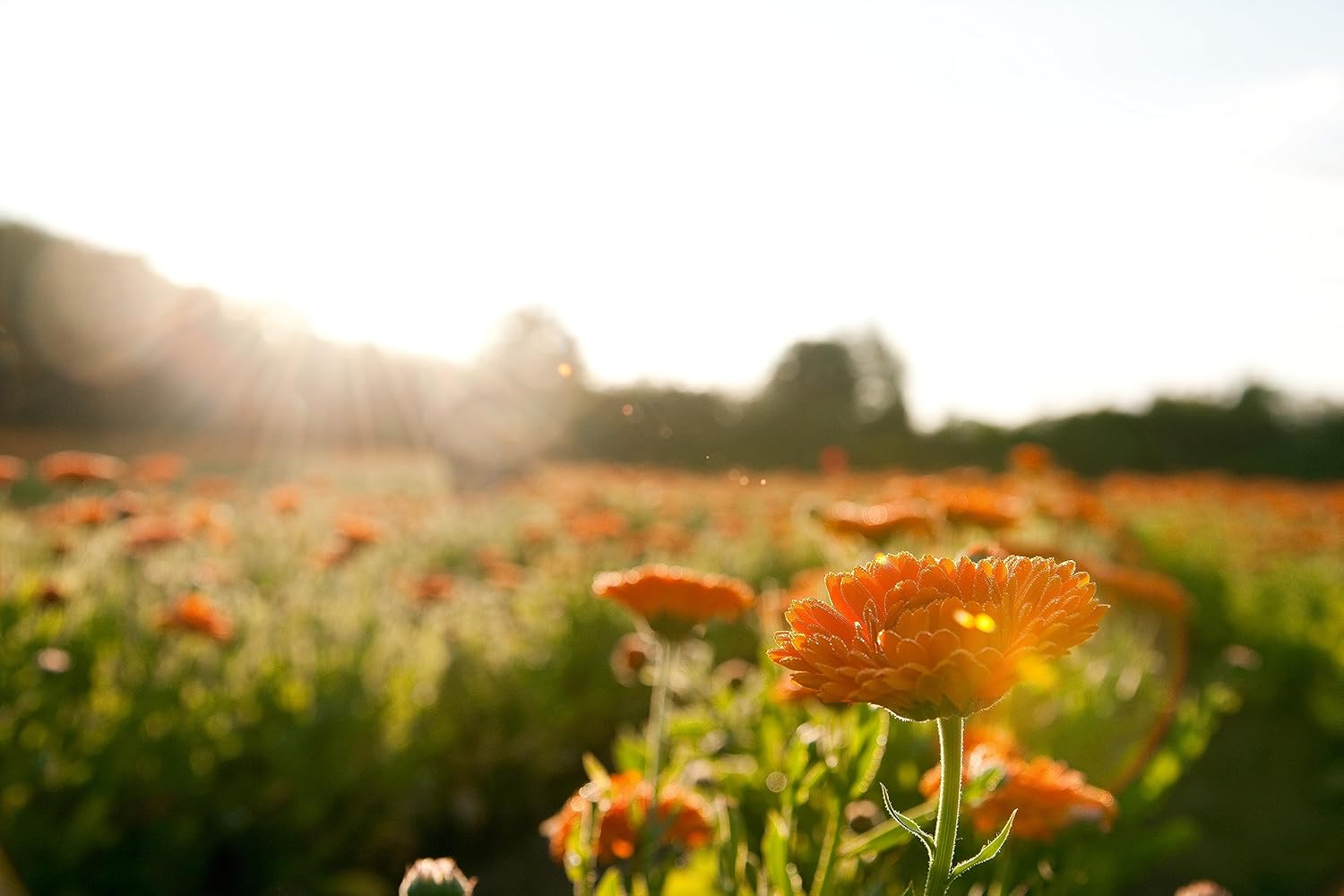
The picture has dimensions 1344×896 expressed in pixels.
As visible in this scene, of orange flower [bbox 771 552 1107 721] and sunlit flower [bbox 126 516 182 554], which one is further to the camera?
sunlit flower [bbox 126 516 182 554]

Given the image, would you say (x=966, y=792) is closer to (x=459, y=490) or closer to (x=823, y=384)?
(x=459, y=490)

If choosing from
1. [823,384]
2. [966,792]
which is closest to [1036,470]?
[966,792]

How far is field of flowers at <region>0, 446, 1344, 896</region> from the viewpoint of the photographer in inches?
39.4

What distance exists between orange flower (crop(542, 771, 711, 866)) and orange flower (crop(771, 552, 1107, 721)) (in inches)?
17.9

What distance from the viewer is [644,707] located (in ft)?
13.0

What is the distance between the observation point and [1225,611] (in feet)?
20.2

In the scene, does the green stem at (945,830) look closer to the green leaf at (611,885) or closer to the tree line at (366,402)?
the green leaf at (611,885)

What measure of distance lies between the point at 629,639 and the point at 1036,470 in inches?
128

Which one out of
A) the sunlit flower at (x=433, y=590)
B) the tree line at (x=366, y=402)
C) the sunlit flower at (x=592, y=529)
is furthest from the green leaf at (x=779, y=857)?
the tree line at (x=366, y=402)

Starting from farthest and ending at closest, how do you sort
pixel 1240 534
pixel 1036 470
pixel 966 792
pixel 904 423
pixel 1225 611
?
pixel 904 423
pixel 1240 534
pixel 1225 611
pixel 1036 470
pixel 966 792

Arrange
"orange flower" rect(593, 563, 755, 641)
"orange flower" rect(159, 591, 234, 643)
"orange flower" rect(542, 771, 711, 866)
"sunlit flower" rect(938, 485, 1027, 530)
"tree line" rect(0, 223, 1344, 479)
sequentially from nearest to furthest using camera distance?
"orange flower" rect(542, 771, 711, 866)
"orange flower" rect(593, 563, 755, 641)
"sunlit flower" rect(938, 485, 1027, 530)
"orange flower" rect(159, 591, 234, 643)
"tree line" rect(0, 223, 1344, 479)

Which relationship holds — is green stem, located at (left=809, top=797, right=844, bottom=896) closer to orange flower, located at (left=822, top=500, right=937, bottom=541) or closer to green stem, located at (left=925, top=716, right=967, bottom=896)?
green stem, located at (left=925, top=716, right=967, bottom=896)

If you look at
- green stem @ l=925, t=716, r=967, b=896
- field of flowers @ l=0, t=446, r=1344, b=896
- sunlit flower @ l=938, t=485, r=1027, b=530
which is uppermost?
sunlit flower @ l=938, t=485, r=1027, b=530

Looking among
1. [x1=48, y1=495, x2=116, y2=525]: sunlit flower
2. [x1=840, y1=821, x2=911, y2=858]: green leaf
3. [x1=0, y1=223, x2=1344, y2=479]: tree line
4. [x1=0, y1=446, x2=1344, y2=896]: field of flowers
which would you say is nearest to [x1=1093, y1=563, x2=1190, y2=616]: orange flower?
[x1=0, y1=446, x2=1344, y2=896]: field of flowers
